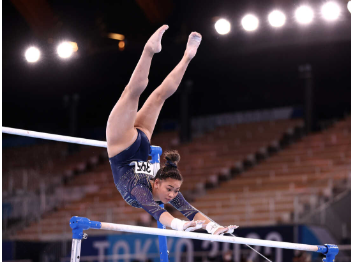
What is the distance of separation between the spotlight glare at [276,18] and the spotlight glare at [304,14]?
28 cm

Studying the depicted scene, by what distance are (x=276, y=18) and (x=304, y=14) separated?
54cm

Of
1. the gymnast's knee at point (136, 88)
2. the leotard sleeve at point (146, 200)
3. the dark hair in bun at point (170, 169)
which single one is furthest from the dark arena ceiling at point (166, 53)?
the leotard sleeve at point (146, 200)

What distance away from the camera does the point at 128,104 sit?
10.8 ft

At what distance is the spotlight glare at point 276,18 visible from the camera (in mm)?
9289

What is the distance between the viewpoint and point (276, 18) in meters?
9.37

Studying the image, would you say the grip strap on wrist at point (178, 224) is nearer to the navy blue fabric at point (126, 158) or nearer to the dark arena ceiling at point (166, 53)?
the navy blue fabric at point (126, 158)

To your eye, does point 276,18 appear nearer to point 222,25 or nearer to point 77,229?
point 222,25

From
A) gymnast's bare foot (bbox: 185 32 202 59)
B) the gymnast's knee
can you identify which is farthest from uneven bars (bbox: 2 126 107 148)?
gymnast's bare foot (bbox: 185 32 202 59)

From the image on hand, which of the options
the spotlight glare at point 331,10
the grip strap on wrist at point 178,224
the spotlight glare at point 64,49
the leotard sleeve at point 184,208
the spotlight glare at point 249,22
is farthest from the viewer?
the spotlight glare at point 64,49

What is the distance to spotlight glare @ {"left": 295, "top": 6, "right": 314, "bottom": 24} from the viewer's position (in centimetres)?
904

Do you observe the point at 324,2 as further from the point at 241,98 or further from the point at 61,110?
the point at 61,110

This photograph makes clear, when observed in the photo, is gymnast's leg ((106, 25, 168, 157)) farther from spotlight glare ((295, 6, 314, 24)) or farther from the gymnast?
spotlight glare ((295, 6, 314, 24))

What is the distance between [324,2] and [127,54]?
→ 14.6 feet

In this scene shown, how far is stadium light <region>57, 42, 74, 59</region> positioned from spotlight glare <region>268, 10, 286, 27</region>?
4.04 metres
